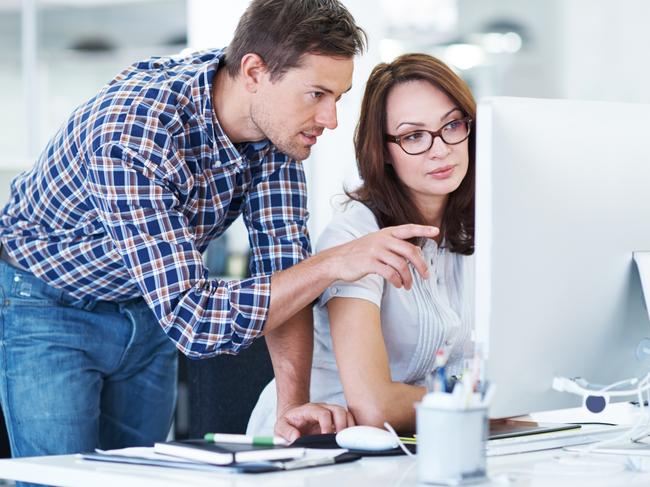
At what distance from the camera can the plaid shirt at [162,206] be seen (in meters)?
1.65

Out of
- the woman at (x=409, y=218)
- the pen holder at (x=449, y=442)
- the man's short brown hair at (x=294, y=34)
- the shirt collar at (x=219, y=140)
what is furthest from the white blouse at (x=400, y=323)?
the pen holder at (x=449, y=442)

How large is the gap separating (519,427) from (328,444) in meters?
0.33

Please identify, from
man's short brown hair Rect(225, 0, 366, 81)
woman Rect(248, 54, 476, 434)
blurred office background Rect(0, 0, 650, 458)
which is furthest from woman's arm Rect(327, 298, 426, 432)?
blurred office background Rect(0, 0, 650, 458)

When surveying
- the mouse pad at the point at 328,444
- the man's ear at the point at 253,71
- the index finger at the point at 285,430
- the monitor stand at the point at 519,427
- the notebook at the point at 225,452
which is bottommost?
the index finger at the point at 285,430

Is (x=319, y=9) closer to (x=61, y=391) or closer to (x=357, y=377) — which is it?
(x=357, y=377)

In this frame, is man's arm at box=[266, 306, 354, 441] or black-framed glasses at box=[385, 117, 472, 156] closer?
man's arm at box=[266, 306, 354, 441]

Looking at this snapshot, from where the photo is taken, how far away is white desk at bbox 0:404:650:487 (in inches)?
44.8

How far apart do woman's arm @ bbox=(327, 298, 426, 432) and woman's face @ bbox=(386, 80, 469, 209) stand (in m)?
0.33

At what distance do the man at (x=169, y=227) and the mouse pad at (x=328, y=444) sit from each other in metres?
0.13

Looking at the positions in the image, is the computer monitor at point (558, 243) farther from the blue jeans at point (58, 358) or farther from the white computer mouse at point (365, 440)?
the blue jeans at point (58, 358)

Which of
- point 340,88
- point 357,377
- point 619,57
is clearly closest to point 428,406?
point 357,377

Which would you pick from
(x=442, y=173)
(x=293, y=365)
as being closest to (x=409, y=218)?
(x=442, y=173)

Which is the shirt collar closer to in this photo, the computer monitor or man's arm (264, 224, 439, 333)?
man's arm (264, 224, 439, 333)

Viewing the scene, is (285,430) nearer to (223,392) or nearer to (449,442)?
(223,392)
